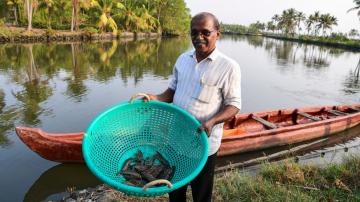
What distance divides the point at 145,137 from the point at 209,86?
75cm

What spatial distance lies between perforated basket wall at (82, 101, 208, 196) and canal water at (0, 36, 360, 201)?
3.39 m

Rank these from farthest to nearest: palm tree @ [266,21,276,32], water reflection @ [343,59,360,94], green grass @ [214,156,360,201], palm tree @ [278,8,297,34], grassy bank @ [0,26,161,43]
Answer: palm tree @ [266,21,276,32]
palm tree @ [278,8,297,34]
grassy bank @ [0,26,161,43]
water reflection @ [343,59,360,94]
green grass @ [214,156,360,201]

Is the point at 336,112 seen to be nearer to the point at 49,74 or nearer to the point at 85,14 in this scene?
the point at 49,74

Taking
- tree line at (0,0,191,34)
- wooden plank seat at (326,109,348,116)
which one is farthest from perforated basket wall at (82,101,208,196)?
tree line at (0,0,191,34)

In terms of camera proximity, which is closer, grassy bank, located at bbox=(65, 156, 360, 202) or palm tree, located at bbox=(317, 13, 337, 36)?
grassy bank, located at bbox=(65, 156, 360, 202)

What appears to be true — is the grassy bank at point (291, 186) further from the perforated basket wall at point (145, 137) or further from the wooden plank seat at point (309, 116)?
the wooden plank seat at point (309, 116)

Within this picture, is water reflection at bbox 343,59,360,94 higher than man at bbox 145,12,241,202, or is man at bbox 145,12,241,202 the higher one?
man at bbox 145,12,241,202

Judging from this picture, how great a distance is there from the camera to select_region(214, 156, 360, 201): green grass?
3588mm

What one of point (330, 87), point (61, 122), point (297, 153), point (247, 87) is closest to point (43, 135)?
point (61, 122)

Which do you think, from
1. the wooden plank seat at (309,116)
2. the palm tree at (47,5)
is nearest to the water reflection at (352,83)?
the wooden plank seat at (309,116)

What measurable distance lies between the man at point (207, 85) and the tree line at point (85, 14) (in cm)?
2939

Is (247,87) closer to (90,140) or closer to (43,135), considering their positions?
(43,135)

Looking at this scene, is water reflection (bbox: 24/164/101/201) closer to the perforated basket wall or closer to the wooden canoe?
the wooden canoe

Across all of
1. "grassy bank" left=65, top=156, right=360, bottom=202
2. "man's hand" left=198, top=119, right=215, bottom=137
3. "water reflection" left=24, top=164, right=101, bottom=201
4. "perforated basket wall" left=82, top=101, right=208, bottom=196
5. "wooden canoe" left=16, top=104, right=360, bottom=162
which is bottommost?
"water reflection" left=24, top=164, right=101, bottom=201
